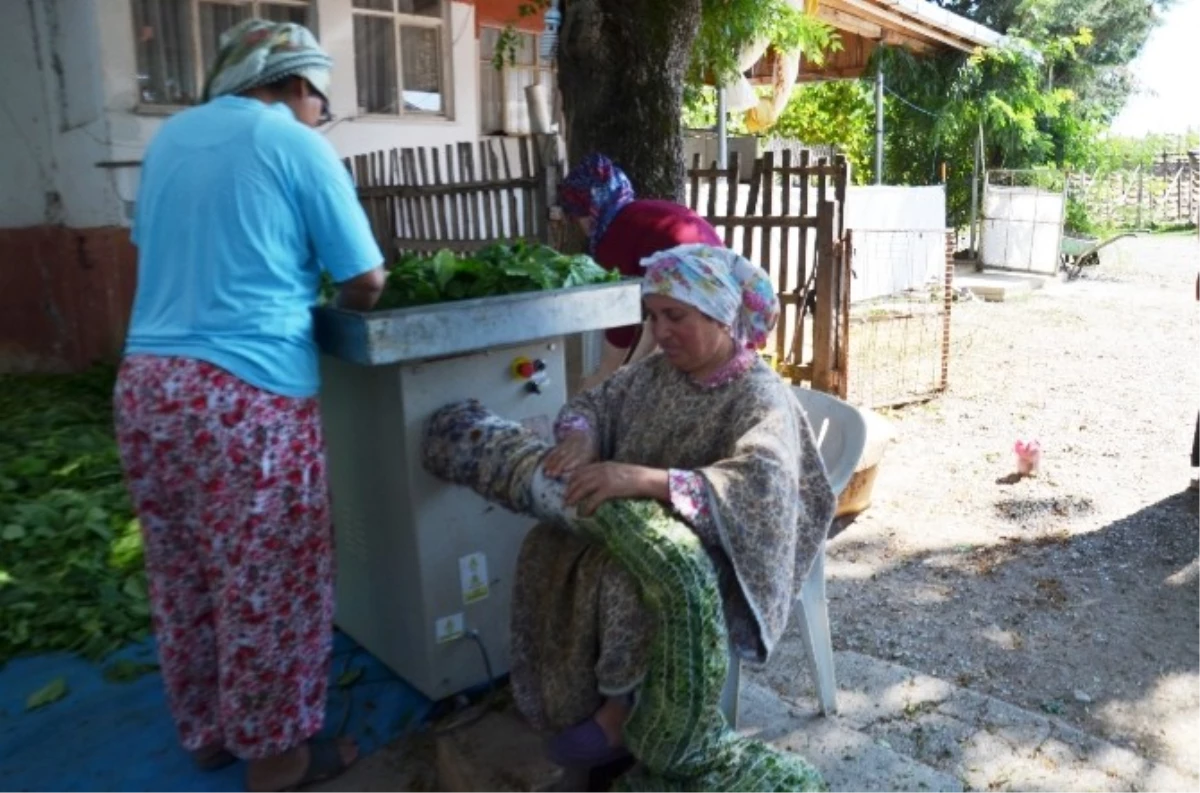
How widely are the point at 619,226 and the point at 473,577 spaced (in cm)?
159

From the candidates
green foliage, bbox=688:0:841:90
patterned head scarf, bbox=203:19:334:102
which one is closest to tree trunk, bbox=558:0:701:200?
green foliage, bbox=688:0:841:90

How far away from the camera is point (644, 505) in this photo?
2.12m

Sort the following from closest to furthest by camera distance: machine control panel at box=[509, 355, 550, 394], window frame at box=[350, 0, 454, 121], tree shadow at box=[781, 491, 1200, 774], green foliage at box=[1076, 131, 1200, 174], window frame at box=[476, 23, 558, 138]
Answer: machine control panel at box=[509, 355, 550, 394] < tree shadow at box=[781, 491, 1200, 774] < window frame at box=[350, 0, 454, 121] < window frame at box=[476, 23, 558, 138] < green foliage at box=[1076, 131, 1200, 174]

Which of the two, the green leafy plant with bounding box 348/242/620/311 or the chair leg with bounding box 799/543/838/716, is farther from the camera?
the chair leg with bounding box 799/543/838/716

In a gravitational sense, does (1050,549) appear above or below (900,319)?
below

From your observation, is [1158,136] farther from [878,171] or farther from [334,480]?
[334,480]

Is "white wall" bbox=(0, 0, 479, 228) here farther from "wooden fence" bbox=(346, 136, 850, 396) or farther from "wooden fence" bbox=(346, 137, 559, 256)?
"wooden fence" bbox=(346, 136, 850, 396)

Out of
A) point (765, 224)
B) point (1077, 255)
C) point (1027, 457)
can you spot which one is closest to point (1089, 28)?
point (1077, 255)

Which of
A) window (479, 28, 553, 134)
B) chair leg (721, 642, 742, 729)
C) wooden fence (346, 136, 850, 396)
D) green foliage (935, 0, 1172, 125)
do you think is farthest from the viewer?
green foliage (935, 0, 1172, 125)

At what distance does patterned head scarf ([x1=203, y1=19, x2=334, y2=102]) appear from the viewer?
88.1 inches

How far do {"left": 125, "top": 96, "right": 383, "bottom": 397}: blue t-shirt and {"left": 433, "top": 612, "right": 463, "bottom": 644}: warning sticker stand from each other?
2.56 ft

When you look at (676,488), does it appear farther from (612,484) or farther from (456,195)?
(456,195)

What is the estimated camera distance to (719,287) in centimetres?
234

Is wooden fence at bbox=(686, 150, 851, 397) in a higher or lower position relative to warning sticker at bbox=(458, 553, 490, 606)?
higher
